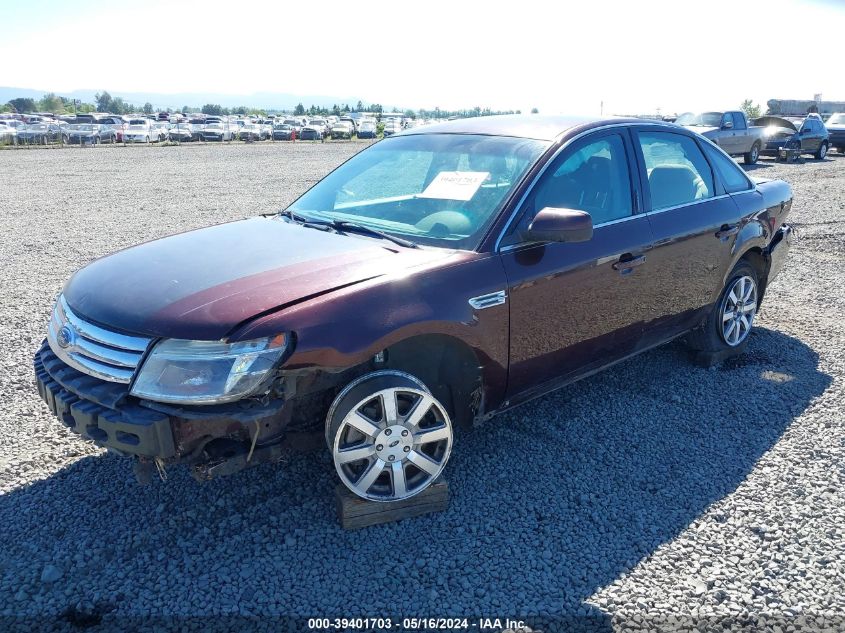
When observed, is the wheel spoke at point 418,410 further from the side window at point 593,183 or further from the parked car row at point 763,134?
the parked car row at point 763,134

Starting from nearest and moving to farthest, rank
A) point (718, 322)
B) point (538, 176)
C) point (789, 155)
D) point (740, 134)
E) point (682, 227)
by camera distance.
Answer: point (538, 176) → point (682, 227) → point (718, 322) → point (740, 134) → point (789, 155)

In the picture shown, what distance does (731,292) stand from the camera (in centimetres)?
520

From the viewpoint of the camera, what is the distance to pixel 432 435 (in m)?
3.36

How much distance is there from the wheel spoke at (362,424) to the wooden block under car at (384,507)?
0.33 m

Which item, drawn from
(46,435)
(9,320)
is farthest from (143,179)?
(46,435)

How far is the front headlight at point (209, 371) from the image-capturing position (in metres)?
2.79

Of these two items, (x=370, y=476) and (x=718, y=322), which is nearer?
(x=370, y=476)

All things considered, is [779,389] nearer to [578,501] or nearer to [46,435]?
[578,501]

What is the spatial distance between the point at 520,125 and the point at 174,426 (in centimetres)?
272

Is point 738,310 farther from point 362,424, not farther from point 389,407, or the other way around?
point 362,424

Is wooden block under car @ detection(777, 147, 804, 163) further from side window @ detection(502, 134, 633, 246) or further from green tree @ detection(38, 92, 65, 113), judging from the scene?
green tree @ detection(38, 92, 65, 113)

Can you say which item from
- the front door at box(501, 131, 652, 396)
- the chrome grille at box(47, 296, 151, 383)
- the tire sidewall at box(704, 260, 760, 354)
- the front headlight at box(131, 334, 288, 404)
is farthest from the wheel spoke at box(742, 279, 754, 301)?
the chrome grille at box(47, 296, 151, 383)

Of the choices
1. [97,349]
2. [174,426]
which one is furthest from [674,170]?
[97,349]

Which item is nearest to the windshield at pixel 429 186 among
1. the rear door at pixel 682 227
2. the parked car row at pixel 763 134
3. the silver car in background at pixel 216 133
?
the rear door at pixel 682 227
